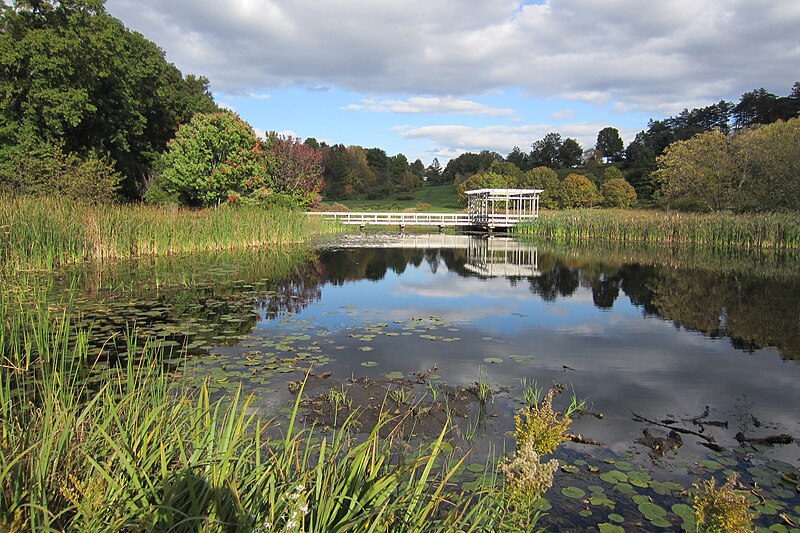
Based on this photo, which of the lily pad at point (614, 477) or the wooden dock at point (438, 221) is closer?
the lily pad at point (614, 477)

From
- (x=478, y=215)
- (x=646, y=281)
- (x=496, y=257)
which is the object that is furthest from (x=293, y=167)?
(x=646, y=281)

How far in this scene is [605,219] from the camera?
90.0 feet

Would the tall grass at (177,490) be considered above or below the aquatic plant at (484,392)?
above

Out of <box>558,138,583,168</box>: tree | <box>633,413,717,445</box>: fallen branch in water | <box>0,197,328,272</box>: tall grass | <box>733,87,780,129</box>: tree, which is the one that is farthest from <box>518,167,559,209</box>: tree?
<box>633,413,717,445</box>: fallen branch in water

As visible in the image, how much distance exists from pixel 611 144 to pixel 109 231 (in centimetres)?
7958

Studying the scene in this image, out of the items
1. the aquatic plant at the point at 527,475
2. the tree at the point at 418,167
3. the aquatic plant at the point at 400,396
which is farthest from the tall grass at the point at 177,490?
the tree at the point at 418,167

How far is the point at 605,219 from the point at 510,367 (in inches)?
916

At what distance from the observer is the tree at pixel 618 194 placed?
45125 millimetres

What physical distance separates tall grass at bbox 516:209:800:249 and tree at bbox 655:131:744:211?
19.7ft

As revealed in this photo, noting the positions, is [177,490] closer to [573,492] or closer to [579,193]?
[573,492]

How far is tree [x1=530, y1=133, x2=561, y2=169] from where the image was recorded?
79.3 meters

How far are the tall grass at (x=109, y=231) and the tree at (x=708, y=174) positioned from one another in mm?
23881

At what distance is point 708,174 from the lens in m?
30.8

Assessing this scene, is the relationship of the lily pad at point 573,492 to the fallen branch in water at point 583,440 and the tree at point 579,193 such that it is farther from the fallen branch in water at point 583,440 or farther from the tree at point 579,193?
the tree at point 579,193
